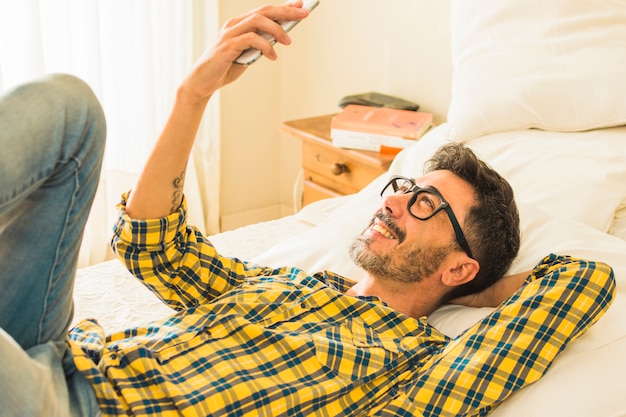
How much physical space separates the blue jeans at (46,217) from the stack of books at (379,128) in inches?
57.5

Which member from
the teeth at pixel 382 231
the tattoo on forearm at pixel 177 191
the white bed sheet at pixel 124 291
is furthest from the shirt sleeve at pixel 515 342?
the white bed sheet at pixel 124 291

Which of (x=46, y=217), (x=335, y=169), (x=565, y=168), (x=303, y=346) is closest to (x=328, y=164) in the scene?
(x=335, y=169)

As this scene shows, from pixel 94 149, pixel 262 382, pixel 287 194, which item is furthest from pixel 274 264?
pixel 287 194

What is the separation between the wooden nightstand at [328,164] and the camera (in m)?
2.50

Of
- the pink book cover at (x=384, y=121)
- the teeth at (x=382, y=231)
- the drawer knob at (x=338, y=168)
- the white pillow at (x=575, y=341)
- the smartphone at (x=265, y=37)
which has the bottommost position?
the drawer knob at (x=338, y=168)

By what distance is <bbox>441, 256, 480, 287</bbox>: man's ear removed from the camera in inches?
58.7

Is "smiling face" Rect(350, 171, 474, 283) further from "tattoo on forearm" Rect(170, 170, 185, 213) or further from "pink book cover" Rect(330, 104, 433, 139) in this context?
"pink book cover" Rect(330, 104, 433, 139)

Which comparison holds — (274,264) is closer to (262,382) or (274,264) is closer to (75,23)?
(262,382)

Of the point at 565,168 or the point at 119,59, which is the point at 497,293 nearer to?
the point at 565,168

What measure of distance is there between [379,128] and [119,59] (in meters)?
1.07

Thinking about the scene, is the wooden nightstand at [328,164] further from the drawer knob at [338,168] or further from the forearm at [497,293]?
the forearm at [497,293]

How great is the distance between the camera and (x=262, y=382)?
123 cm

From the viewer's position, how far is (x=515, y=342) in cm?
125

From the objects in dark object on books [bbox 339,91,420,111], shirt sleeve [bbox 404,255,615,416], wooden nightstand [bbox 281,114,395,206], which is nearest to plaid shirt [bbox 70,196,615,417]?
shirt sleeve [bbox 404,255,615,416]
